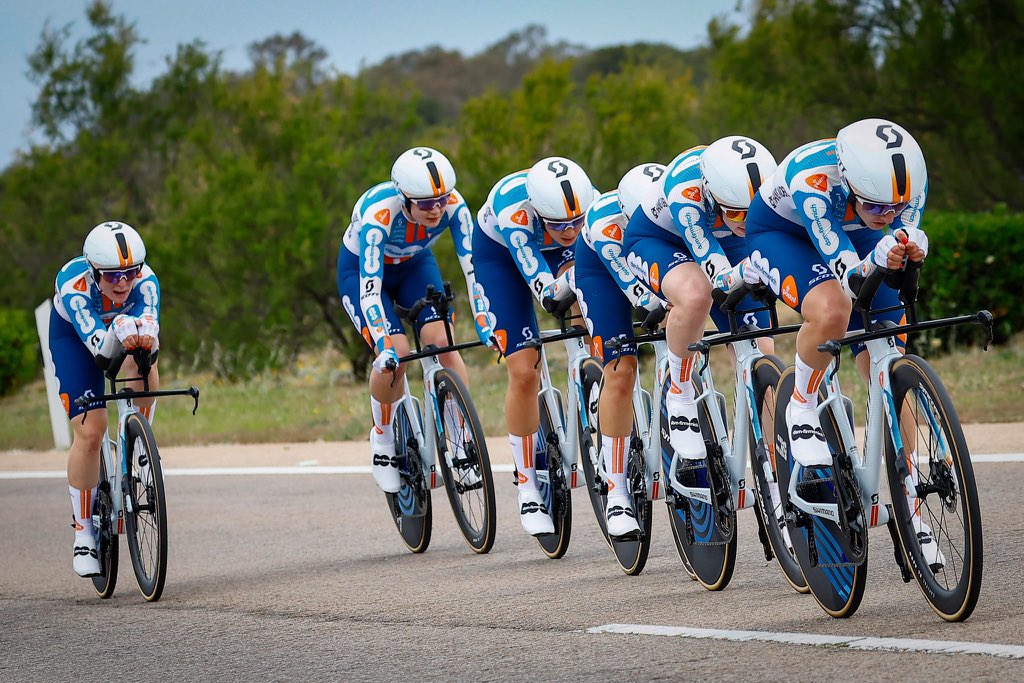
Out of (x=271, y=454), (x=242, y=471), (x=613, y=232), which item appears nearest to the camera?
(x=613, y=232)

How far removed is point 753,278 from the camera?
581cm

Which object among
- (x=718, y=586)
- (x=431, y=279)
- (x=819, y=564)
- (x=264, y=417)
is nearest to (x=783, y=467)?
(x=819, y=564)

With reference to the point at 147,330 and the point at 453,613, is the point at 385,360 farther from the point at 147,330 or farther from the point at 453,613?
the point at 453,613

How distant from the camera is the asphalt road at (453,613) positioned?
517 centimetres

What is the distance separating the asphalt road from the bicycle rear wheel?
6.5 inches

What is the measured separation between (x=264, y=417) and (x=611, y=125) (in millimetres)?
6342

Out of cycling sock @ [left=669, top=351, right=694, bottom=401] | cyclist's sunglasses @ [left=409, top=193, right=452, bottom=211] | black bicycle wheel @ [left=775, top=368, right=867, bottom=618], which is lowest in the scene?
black bicycle wheel @ [left=775, top=368, right=867, bottom=618]

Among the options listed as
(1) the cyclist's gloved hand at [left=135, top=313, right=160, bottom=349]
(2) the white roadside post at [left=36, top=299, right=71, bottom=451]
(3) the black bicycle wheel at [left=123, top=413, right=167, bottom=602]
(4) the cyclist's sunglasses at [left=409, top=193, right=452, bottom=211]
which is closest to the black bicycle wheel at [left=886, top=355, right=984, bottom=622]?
(4) the cyclist's sunglasses at [left=409, top=193, right=452, bottom=211]

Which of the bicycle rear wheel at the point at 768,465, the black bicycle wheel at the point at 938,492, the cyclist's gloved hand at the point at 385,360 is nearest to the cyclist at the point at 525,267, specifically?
the cyclist's gloved hand at the point at 385,360

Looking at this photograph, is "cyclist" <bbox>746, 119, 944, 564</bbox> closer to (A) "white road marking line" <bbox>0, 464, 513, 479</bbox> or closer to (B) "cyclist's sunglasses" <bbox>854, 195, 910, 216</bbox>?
(B) "cyclist's sunglasses" <bbox>854, 195, 910, 216</bbox>

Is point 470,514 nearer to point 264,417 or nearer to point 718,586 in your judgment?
point 718,586

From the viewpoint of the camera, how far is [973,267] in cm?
1420

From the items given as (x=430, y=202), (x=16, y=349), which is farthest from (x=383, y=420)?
(x=16, y=349)

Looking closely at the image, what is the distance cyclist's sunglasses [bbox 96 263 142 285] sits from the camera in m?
7.55
